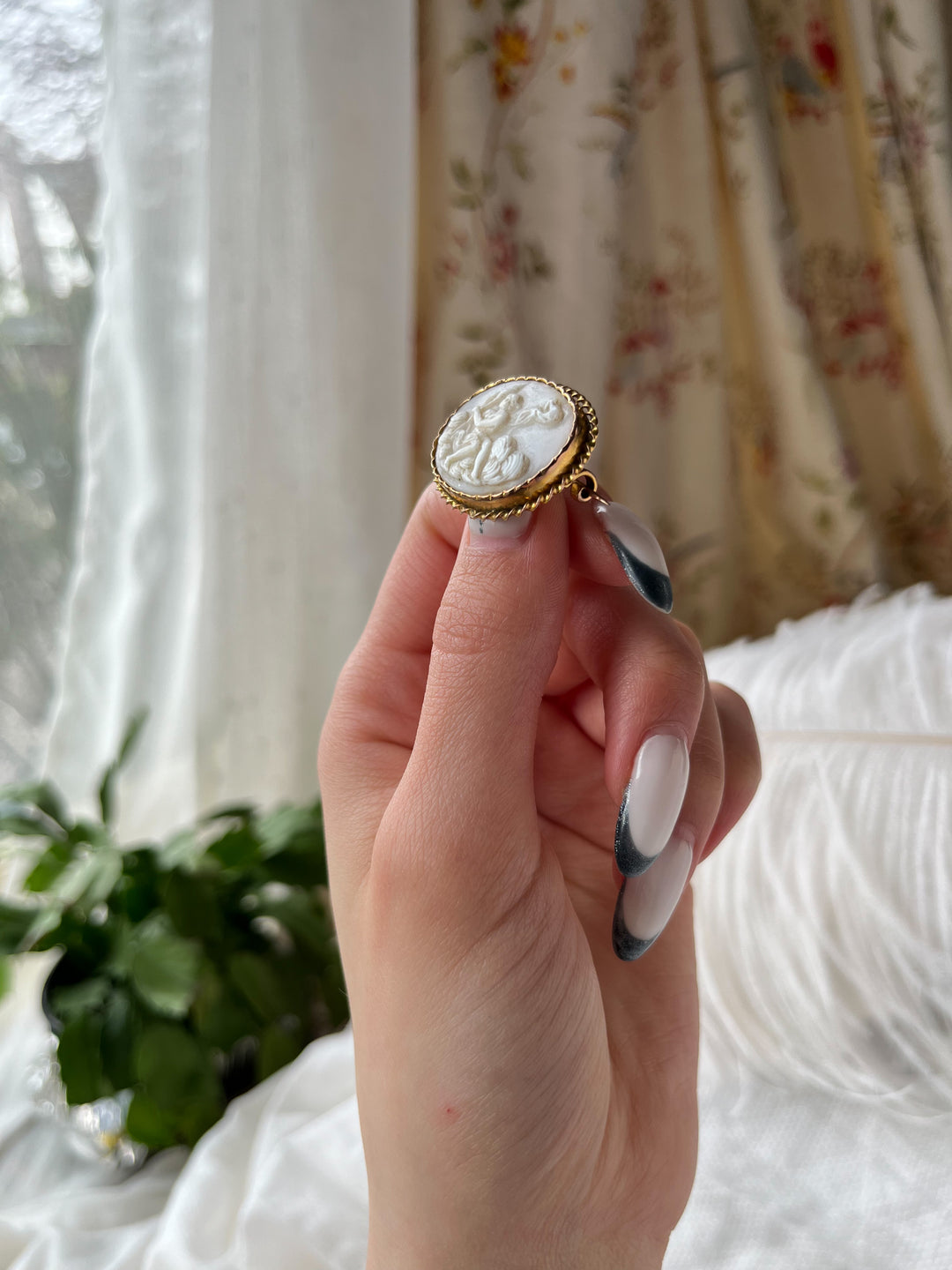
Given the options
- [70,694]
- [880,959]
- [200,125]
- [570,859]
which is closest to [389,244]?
[200,125]

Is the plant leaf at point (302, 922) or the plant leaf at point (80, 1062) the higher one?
the plant leaf at point (302, 922)

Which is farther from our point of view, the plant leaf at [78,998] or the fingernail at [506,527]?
the plant leaf at [78,998]

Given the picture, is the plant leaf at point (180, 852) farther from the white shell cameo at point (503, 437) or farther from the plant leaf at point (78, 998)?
the white shell cameo at point (503, 437)

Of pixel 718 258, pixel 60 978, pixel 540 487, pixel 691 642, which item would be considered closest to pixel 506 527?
pixel 540 487

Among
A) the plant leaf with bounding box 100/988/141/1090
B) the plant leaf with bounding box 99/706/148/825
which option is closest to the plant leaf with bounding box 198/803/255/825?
the plant leaf with bounding box 99/706/148/825

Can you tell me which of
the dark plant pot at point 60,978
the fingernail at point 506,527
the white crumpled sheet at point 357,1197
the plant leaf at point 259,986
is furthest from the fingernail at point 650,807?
the dark plant pot at point 60,978

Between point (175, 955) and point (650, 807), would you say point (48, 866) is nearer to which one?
point (175, 955)

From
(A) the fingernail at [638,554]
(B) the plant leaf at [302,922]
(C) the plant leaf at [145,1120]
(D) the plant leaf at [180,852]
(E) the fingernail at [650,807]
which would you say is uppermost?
(A) the fingernail at [638,554]
